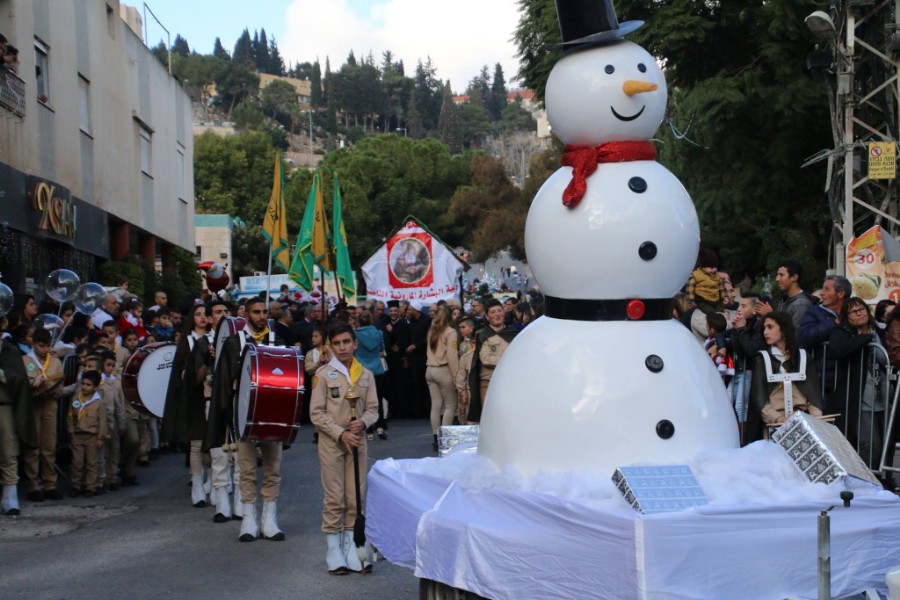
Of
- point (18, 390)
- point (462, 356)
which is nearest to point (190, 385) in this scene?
point (18, 390)

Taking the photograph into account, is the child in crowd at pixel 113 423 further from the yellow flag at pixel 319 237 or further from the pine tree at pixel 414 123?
the pine tree at pixel 414 123

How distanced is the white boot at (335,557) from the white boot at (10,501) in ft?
12.9

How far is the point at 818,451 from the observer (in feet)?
17.4

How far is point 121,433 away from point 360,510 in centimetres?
538

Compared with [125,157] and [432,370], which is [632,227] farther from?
[125,157]

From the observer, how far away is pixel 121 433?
42.1ft

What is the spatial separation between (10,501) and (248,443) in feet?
9.40

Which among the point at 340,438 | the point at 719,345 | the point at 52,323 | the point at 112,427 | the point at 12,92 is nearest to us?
the point at 340,438

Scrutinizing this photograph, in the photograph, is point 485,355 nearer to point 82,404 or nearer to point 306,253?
point 82,404

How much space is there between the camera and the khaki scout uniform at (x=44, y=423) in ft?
37.8

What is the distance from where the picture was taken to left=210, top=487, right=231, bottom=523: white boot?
10.6 meters

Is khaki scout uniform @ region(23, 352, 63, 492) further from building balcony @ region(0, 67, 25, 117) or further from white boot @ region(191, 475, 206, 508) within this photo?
building balcony @ region(0, 67, 25, 117)

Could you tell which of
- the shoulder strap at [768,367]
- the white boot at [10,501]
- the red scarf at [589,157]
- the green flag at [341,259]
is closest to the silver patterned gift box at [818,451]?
the red scarf at [589,157]

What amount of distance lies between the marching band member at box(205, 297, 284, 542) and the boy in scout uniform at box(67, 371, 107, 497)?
2.60 meters
